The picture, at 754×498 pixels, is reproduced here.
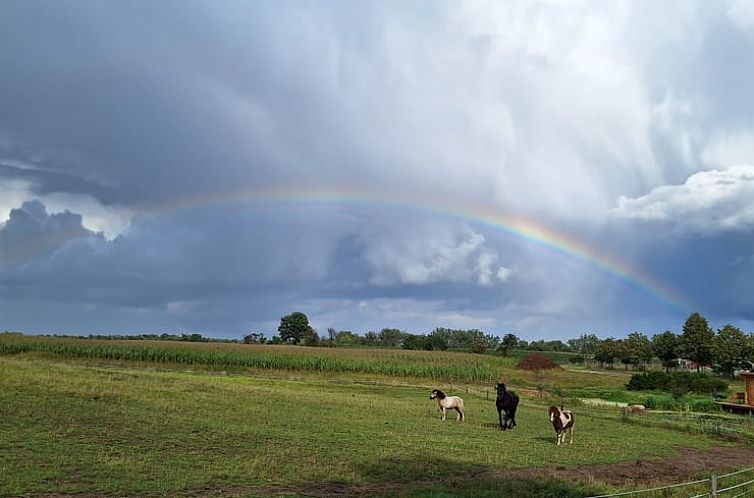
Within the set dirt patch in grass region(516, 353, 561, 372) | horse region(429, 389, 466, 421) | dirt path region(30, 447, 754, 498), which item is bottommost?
dirt path region(30, 447, 754, 498)

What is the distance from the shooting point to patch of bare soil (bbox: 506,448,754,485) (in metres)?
17.8

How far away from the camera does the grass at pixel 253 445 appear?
14.5m

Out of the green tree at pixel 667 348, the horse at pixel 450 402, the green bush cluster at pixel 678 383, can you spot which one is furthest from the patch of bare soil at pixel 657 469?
the green tree at pixel 667 348

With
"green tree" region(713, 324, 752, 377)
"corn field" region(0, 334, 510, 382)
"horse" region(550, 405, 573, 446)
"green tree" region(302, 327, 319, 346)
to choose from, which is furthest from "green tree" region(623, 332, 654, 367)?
"horse" region(550, 405, 573, 446)

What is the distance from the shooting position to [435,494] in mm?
14086

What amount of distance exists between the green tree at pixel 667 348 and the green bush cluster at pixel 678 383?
34.9 m

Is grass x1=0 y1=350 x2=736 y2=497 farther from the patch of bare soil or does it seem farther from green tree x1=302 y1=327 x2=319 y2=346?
green tree x1=302 y1=327 x2=319 y2=346

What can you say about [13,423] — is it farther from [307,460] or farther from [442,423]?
[442,423]

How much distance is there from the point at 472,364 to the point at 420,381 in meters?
15.2

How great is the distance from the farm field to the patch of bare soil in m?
0.14

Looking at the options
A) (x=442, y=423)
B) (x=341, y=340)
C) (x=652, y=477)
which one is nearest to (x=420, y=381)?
(x=442, y=423)

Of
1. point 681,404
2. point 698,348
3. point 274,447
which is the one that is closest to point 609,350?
point 698,348

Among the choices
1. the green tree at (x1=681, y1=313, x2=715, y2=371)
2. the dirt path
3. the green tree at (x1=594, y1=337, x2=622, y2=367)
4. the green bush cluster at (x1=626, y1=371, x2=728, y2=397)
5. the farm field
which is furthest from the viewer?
the green tree at (x1=594, y1=337, x2=622, y2=367)

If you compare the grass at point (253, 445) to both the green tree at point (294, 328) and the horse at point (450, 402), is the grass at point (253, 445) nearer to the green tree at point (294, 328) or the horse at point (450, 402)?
the horse at point (450, 402)
